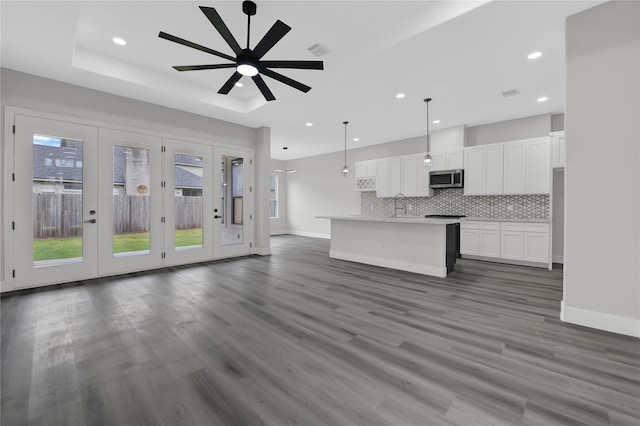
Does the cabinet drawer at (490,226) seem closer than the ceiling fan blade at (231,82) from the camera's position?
No

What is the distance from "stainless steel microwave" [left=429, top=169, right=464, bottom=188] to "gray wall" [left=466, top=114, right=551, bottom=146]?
0.90 m

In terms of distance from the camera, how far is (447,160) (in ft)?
21.3

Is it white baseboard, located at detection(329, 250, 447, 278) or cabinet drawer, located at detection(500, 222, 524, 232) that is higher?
cabinet drawer, located at detection(500, 222, 524, 232)

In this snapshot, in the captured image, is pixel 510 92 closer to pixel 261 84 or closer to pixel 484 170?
pixel 484 170

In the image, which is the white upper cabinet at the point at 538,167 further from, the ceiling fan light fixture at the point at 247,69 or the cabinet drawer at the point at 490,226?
the ceiling fan light fixture at the point at 247,69

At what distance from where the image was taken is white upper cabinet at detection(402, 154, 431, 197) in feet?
22.4

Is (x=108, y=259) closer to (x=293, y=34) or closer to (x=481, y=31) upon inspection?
(x=293, y=34)

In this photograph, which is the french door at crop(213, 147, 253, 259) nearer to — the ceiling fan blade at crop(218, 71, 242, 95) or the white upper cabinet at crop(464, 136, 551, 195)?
the ceiling fan blade at crop(218, 71, 242, 95)

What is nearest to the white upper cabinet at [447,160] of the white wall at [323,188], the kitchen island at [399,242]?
the white wall at [323,188]

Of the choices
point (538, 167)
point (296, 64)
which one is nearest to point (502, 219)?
point (538, 167)

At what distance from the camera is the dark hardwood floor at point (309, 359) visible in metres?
1.57

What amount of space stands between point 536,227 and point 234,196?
251 inches

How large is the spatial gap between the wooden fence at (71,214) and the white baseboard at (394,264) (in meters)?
3.56

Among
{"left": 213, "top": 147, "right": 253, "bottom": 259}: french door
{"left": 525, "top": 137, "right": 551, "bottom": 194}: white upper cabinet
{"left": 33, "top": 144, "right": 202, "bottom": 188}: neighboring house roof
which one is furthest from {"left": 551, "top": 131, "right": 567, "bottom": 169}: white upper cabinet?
{"left": 33, "top": 144, "right": 202, "bottom": 188}: neighboring house roof
